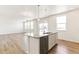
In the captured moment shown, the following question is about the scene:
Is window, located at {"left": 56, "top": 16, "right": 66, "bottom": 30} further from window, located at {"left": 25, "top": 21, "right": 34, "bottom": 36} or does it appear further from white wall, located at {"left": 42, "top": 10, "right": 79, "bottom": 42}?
window, located at {"left": 25, "top": 21, "right": 34, "bottom": 36}

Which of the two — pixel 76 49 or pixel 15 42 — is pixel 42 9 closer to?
pixel 15 42

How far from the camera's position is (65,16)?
1318 millimetres

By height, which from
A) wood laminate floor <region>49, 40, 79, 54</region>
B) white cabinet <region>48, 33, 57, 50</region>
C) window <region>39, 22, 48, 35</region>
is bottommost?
wood laminate floor <region>49, 40, 79, 54</region>

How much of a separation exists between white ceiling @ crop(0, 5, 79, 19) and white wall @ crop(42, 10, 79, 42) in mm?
89

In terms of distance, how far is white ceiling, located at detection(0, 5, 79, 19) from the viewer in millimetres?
1233

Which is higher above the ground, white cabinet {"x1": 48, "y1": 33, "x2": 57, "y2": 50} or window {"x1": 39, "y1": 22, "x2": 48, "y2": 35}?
window {"x1": 39, "y1": 22, "x2": 48, "y2": 35}

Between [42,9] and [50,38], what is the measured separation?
449 millimetres

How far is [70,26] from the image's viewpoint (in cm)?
132

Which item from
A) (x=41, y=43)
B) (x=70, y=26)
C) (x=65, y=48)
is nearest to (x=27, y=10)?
(x=41, y=43)

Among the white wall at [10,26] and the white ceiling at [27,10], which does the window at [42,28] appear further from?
the white wall at [10,26]

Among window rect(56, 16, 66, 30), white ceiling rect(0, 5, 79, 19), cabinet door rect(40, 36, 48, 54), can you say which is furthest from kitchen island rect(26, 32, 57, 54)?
white ceiling rect(0, 5, 79, 19)

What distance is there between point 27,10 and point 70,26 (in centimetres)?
66

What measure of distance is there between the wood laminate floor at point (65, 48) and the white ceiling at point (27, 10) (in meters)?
0.47
